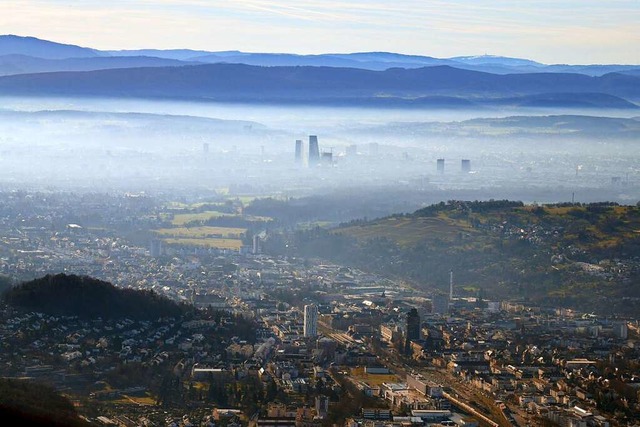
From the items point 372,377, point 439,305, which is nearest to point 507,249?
point 439,305

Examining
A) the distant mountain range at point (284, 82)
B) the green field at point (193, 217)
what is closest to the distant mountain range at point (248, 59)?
the distant mountain range at point (284, 82)

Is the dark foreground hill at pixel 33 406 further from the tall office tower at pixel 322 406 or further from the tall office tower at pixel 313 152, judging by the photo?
the tall office tower at pixel 313 152

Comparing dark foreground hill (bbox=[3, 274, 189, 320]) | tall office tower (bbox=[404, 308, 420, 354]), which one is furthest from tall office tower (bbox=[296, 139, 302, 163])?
dark foreground hill (bbox=[3, 274, 189, 320])

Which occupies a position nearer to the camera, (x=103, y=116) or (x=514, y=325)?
(x=514, y=325)

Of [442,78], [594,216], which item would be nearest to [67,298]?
[594,216]

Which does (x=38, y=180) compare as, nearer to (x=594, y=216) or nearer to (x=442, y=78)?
(x=594, y=216)

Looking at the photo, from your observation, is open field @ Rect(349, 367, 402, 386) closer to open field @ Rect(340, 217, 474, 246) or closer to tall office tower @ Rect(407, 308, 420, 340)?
tall office tower @ Rect(407, 308, 420, 340)
